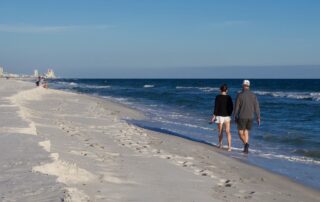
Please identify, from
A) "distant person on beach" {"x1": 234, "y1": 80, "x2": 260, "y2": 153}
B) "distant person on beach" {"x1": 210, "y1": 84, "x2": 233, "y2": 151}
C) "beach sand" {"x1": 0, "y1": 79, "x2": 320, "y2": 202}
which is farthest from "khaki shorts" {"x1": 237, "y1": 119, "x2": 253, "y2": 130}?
"beach sand" {"x1": 0, "y1": 79, "x2": 320, "y2": 202}

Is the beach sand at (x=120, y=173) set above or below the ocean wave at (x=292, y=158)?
above

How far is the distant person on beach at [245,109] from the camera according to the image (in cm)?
1065

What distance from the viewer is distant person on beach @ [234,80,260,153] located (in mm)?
10648

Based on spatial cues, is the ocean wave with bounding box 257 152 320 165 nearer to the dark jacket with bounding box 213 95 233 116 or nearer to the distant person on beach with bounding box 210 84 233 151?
the distant person on beach with bounding box 210 84 233 151

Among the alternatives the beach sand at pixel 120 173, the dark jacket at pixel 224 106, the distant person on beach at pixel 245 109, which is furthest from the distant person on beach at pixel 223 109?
the beach sand at pixel 120 173

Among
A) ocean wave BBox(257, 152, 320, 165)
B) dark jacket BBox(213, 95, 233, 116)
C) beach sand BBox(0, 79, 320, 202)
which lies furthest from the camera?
dark jacket BBox(213, 95, 233, 116)

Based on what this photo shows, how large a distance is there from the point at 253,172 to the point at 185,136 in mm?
5290

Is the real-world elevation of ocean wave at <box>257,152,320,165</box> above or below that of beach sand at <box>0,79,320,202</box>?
below

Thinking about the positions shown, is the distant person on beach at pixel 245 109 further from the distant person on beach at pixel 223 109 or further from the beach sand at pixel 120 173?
the beach sand at pixel 120 173

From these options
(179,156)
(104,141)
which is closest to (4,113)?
(104,141)

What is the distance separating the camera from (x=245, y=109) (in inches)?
420

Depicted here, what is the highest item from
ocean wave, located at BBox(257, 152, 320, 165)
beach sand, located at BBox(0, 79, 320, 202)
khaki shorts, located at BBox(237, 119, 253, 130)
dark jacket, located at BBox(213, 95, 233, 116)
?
dark jacket, located at BBox(213, 95, 233, 116)

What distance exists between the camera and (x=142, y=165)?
7438 millimetres

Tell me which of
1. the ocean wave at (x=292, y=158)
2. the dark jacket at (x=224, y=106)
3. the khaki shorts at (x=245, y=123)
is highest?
the dark jacket at (x=224, y=106)
